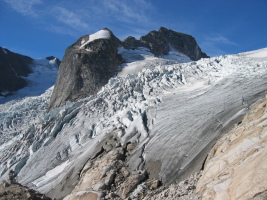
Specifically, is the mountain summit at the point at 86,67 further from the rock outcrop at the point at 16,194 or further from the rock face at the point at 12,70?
the rock face at the point at 12,70

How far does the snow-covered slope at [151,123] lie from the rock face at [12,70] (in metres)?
39.2

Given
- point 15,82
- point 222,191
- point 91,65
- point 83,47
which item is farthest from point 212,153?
point 15,82

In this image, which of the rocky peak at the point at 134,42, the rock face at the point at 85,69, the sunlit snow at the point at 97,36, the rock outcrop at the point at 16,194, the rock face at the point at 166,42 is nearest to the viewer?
the rock outcrop at the point at 16,194

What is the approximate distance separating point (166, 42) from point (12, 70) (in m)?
40.2

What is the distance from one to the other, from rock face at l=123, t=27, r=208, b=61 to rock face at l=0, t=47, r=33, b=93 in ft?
88.0

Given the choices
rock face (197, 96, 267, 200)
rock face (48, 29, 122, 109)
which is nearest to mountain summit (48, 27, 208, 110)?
rock face (48, 29, 122, 109)

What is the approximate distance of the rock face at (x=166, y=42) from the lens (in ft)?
223

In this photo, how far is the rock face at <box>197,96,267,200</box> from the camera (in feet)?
25.8

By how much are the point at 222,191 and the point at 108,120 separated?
15658mm

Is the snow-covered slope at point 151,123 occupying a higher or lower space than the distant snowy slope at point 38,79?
lower

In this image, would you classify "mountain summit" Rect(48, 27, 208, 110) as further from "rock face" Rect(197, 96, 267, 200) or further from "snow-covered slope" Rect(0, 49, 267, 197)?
"rock face" Rect(197, 96, 267, 200)

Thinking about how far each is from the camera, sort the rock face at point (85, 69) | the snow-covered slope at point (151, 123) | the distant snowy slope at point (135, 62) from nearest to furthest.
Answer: the snow-covered slope at point (151, 123)
the rock face at point (85, 69)
the distant snowy slope at point (135, 62)

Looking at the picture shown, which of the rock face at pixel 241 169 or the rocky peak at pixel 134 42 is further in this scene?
the rocky peak at pixel 134 42

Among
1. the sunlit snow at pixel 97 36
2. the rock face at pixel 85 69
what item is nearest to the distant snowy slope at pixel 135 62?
the rock face at pixel 85 69
